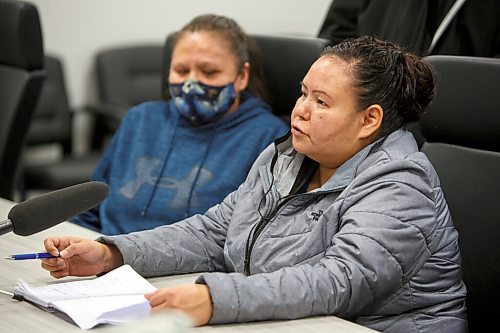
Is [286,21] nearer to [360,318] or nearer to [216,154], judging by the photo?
[216,154]

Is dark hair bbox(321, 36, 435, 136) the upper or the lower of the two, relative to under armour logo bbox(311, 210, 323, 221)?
upper

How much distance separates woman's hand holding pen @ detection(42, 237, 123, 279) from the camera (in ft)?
5.14

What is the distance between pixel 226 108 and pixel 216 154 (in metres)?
0.13

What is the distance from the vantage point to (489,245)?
5.82 feet

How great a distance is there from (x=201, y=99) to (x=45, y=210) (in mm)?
975

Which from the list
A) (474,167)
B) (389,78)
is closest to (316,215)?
(389,78)

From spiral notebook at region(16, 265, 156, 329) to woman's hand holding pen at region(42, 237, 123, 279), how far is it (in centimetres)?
3

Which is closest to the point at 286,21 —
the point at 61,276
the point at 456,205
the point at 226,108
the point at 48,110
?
the point at 48,110

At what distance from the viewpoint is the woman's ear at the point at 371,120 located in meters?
1.64

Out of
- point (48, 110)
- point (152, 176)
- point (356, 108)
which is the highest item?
point (356, 108)

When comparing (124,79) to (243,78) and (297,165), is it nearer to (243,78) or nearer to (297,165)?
(243,78)

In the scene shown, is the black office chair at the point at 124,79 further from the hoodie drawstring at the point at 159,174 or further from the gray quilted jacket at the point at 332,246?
the gray quilted jacket at the point at 332,246

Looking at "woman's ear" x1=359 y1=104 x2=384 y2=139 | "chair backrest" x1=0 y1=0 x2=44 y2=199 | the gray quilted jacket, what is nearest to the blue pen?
the gray quilted jacket

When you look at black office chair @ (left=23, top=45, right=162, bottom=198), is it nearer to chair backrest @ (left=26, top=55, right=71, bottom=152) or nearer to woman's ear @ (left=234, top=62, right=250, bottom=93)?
chair backrest @ (left=26, top=55, right=71, bottom=152)
